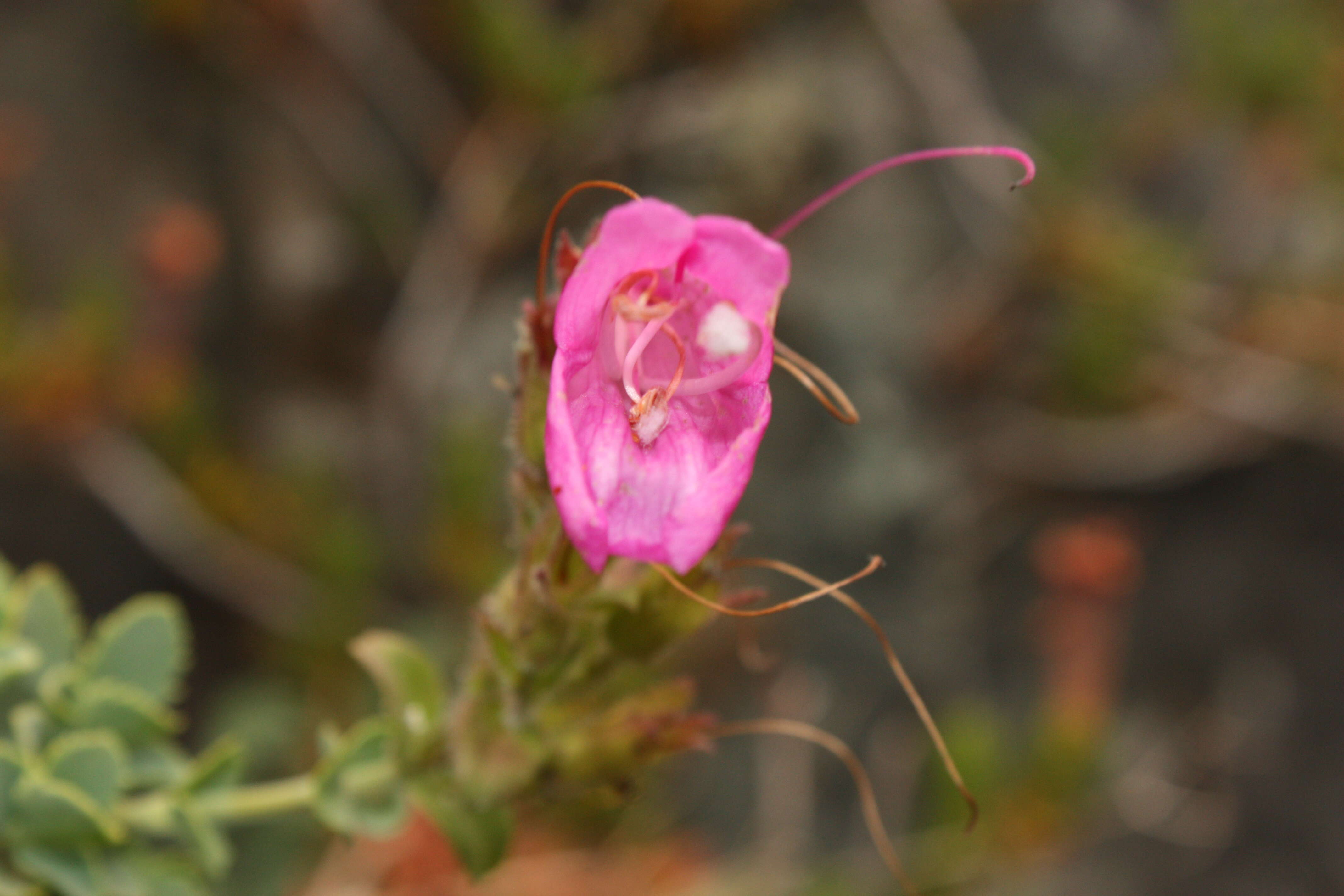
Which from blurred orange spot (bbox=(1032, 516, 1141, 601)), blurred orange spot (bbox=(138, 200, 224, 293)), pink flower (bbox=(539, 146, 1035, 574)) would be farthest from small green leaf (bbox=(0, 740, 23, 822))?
blurred orange spot (bbox=(1032, 516, 1141, 601))

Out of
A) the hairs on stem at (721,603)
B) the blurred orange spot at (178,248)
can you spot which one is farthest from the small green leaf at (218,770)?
the blurred orange spot at (178,248)

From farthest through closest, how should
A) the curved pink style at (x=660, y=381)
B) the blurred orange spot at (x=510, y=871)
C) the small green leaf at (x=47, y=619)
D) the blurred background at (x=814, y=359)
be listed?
the blurred background at (x=814, y=359) → the blurred orange spot at (x=510, y=871) → the small green leaf at (x=47, y=619) → the curved pink style at (x=660, y=381)

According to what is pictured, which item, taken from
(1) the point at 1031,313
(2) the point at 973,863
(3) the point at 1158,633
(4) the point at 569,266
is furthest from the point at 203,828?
(3) the point at 1158,633

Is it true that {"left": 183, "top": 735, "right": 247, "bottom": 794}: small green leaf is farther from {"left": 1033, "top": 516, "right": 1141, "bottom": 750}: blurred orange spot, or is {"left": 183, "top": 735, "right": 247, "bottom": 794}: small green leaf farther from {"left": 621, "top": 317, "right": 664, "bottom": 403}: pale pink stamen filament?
{"left": 1033, "top": 516, "right": 1141, "bottom": 750}: blurred orange spot

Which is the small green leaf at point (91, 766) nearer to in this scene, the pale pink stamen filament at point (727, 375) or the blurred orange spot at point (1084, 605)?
the pale pink stamen filament at point (727, 375)

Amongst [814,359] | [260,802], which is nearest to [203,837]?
[260,802]

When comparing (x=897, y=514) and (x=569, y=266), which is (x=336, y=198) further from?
(x=569, y=266)
